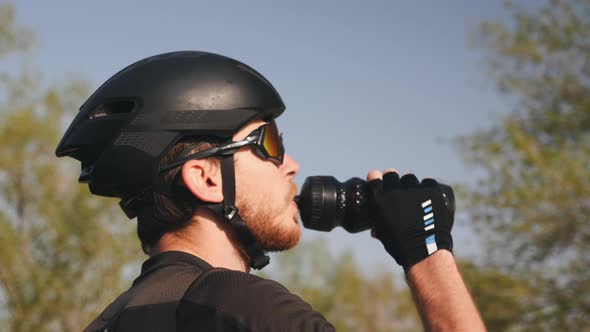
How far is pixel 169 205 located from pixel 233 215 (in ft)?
0.75

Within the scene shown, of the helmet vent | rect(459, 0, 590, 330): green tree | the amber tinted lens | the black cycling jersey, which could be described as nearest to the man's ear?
the amber tinted lens

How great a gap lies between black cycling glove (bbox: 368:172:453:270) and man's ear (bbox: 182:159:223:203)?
0.55m

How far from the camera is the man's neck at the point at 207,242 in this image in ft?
8.59

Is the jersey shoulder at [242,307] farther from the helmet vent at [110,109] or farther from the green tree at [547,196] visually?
the green tree at [547,196]

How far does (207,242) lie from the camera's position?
105 inches

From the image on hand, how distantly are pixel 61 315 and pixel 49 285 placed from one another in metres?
0.96

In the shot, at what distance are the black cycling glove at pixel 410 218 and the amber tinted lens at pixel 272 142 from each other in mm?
430

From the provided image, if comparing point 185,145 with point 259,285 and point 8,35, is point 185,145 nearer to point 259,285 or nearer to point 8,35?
point 259,285

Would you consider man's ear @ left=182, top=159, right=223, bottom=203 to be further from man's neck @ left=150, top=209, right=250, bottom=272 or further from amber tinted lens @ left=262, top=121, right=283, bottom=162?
amber tinted lens @ left=262, top=121, right=283, bottom=162

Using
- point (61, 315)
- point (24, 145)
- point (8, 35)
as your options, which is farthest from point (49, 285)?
point (8, 35)

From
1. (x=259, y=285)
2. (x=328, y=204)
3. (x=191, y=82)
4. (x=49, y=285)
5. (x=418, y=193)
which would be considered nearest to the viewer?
(x=259, y=285)

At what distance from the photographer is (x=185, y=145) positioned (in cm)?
277

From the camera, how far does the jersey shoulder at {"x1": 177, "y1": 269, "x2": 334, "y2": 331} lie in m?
2.03

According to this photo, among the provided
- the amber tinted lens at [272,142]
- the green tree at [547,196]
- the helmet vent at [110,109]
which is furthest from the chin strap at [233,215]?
the green tree at [547,196]
